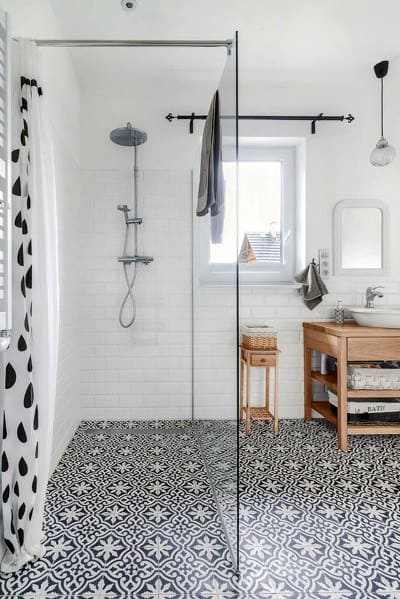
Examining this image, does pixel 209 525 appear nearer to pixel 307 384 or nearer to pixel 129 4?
pixel 307 384

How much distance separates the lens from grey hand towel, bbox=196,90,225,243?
167 cm

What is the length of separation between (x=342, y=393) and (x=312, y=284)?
2.66ft

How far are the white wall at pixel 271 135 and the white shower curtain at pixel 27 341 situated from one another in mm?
1368

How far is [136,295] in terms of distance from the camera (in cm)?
283

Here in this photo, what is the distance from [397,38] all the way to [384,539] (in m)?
2.83

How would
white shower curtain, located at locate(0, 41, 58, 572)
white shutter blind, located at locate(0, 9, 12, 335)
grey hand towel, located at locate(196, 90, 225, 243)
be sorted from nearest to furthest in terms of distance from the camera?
white shutter blind, located at locate(0, 9, 12, 335)
white shower curtain, located at locate(0, 41, 58, 572)
grey hand towel, located at locate(196, 90, 225, 243)

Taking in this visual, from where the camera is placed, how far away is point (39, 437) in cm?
146

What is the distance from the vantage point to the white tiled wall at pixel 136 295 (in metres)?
2.81

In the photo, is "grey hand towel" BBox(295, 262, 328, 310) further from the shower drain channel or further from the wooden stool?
the shower drain channel

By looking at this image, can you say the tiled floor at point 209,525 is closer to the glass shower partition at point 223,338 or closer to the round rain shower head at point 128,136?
the glass shower partition at point 223,338

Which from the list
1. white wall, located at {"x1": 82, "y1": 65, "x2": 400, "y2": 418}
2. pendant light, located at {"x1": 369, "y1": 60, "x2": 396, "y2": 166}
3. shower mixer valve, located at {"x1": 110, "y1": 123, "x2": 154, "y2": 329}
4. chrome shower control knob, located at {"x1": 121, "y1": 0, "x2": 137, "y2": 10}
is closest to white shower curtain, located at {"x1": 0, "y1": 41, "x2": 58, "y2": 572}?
chrome shower control knob, located at {"x1": 121, "y1": 0, "x2": 137, "y2": 10}

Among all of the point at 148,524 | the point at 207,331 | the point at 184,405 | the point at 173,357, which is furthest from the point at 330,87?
the point at 148,524

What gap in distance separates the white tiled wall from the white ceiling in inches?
28.8

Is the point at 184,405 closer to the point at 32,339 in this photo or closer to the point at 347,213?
the point at 32,339
